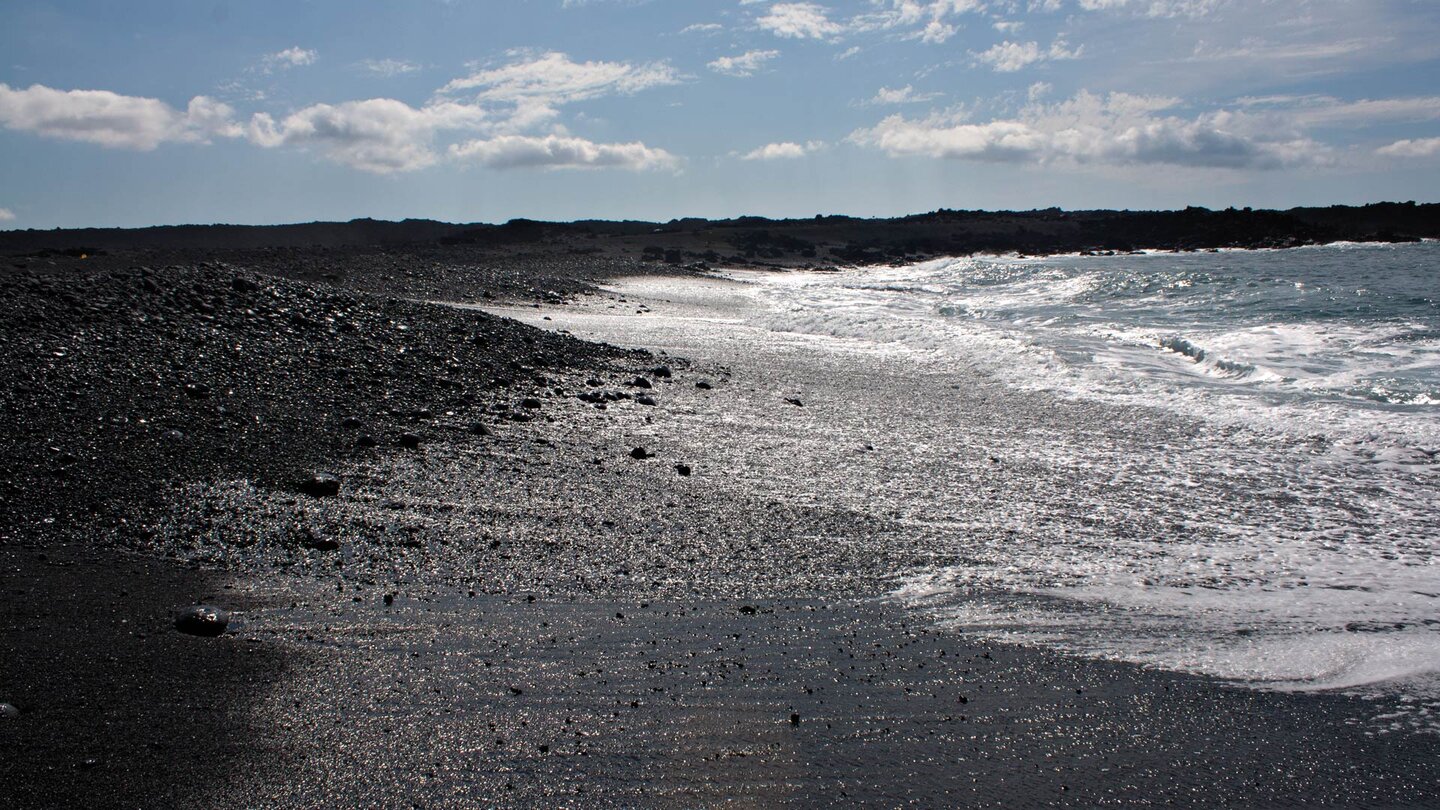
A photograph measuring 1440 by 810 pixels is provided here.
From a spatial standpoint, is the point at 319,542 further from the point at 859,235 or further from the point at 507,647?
the point at 859,235

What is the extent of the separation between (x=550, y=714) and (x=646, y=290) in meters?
23.9

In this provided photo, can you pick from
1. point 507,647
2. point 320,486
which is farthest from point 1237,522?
point 320,486

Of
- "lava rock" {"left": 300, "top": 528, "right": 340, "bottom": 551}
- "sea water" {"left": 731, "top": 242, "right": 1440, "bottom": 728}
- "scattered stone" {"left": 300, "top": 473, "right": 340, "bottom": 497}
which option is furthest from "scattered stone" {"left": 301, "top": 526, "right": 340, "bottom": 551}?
"sea water" {"left": 731, "top": 242, "right": 1440, "bottom": 728}

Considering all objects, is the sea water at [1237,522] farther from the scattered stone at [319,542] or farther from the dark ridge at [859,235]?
the dark ridge at [859,235]

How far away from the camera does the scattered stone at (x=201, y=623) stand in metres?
4.12

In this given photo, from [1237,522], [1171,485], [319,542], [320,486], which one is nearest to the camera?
[319,542]

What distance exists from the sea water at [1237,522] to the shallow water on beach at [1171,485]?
2 centimetres

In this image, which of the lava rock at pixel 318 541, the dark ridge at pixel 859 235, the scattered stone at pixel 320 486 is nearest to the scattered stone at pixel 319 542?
the lava rock at pixel 318 541

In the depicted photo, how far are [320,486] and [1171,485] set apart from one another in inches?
230

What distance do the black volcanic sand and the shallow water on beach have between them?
356mm

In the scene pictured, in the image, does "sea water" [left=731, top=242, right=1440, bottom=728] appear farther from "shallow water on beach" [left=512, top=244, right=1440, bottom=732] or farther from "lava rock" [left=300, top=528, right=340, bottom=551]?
"lava rock" [left=300, top=528, right=340, bottom=551]

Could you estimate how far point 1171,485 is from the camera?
22.7 feet

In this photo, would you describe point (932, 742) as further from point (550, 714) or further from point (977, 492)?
point (977, 492)

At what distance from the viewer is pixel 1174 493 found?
672 centimetres
